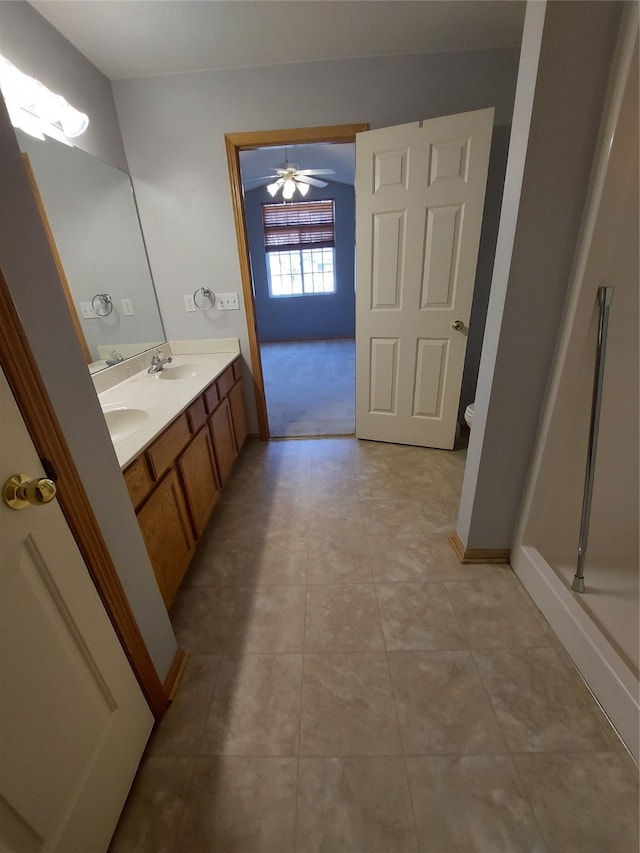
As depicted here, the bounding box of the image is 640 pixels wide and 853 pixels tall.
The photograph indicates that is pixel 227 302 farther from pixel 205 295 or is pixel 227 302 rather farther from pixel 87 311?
pixel 87 311

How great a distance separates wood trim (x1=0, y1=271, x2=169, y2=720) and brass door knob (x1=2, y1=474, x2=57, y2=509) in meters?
0.08

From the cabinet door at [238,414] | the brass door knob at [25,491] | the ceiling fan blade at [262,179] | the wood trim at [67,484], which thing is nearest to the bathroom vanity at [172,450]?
the cabinet door at [238,414]

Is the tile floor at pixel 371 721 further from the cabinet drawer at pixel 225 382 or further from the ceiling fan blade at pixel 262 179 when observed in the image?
the ceiling fan blade at pixel 262 179

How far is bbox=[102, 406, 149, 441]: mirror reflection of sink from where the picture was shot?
4.83 ft

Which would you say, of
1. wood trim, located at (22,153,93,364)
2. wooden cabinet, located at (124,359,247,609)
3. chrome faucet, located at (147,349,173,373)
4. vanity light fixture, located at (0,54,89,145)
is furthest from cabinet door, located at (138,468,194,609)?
vanity light fixture, located at (0,54,89,145)

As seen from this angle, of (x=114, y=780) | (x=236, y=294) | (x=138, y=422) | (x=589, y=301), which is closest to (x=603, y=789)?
(x=114, y=780)

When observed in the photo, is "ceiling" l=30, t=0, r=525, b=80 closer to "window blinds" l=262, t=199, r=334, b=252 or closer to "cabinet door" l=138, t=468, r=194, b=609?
"cabinet door" l=138, t=468, r=194, b=609

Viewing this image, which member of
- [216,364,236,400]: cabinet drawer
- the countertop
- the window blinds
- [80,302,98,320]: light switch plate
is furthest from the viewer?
the window blinds

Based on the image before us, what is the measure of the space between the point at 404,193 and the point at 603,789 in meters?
2.68

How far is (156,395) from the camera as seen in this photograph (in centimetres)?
169

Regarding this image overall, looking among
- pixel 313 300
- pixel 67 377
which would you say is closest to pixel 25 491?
pixel 67 377

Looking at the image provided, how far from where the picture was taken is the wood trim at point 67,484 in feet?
2.00

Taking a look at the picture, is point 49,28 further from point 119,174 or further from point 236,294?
point 236,294

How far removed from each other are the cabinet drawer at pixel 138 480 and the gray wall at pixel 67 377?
16cm
